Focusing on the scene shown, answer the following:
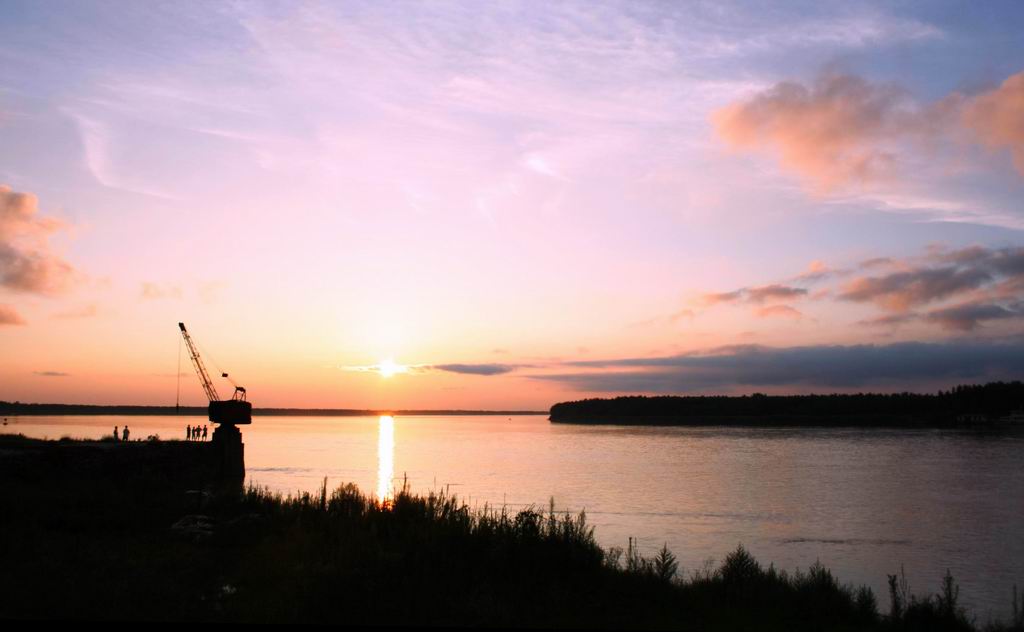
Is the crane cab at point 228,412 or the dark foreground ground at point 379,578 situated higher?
the crane cab at point 228,412

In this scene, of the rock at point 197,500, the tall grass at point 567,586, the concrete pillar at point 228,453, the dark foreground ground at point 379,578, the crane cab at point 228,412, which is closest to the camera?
the dark foreground ground at point 379,578

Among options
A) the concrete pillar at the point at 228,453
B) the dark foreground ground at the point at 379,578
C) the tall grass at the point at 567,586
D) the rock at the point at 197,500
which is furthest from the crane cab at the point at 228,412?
the tall grass at the point at 567,586

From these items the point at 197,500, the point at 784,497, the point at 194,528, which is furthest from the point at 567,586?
the point at 784,497

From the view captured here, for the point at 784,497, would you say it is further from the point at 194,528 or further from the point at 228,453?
the point at 194,528

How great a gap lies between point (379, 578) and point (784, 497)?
38604 millimetres

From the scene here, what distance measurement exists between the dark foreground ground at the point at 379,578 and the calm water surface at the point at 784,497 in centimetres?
384

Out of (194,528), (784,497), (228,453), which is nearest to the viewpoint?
(194,528)

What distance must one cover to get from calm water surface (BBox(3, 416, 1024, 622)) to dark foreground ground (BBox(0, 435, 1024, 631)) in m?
3.84

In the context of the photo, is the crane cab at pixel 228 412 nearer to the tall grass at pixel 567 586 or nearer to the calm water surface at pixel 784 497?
the calm water surface at pixel 784 497

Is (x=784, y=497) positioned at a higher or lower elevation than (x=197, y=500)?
lower

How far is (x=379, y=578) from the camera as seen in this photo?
14758 mm

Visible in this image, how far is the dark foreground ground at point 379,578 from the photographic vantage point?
42.7 ft

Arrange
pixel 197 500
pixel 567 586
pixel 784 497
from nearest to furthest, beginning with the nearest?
pixel 567 586 → pixel 197 500 → pixel 784 497

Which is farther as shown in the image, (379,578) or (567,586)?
(567,586)
